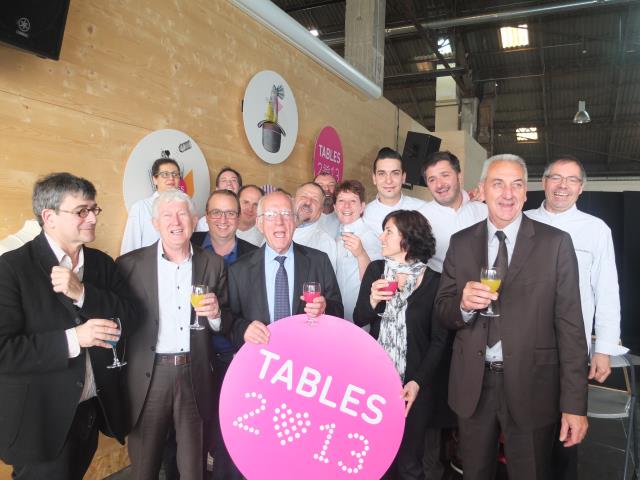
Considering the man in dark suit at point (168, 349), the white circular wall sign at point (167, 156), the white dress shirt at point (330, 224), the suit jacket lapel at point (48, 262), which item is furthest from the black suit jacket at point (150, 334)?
the white dress shirt at point (330, 224)

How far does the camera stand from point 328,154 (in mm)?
5461

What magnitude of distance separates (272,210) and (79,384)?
1025 millimetres

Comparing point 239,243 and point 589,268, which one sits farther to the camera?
point 239,243

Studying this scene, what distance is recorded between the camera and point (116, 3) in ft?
9.35

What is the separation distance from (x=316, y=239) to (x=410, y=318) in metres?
1.01

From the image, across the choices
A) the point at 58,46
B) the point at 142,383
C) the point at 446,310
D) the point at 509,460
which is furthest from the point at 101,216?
the point at 509,460

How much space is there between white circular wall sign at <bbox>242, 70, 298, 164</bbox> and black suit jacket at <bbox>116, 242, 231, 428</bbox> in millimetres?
2257

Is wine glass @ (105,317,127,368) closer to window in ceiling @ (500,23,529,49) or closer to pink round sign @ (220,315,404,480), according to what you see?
pink round sign @ (220,315,404,480)

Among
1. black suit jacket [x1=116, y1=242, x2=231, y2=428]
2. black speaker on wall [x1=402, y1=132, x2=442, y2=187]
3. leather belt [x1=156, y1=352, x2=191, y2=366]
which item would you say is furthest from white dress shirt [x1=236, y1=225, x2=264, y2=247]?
black speaker on wall [x1=402, y1=132, x2=442, y2=187]

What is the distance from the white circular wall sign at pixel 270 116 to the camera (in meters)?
4.16

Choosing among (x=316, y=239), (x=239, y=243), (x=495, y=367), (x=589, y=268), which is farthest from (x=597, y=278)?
(x=239, y=243)

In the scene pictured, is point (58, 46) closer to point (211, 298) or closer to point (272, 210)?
point (272, 210)

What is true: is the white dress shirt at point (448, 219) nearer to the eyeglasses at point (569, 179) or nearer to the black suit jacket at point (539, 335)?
the eyeglasses at point (569, 179)

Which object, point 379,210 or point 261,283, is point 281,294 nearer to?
point 261,283
